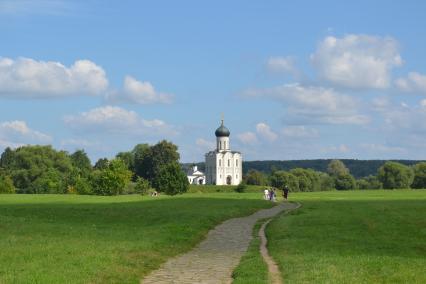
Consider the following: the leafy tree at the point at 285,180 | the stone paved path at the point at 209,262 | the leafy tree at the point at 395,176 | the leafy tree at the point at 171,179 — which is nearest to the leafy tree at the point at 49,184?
the leafy tree at the point at 171,179

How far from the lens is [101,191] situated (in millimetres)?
131500

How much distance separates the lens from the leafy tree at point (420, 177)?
172025 millimetres

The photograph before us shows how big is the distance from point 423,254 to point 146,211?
93.3 ft

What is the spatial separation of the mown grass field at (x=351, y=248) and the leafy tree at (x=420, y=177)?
130 meters

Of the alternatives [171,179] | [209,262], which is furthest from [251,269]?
[171,179]

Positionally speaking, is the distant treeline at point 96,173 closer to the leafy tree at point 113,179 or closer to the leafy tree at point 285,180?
the leafy tree at point 113,179

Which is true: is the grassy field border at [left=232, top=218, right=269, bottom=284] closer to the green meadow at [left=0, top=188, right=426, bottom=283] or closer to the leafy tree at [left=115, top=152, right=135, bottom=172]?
the green meadow at [left=0, top=188, right=426, bottom=283]

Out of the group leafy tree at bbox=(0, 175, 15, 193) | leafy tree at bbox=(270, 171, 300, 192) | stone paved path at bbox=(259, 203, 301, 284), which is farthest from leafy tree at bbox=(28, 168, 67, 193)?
stone paved path at bbox=(259, 203, 301, 284)

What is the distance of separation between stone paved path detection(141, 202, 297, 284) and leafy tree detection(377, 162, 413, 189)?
152m

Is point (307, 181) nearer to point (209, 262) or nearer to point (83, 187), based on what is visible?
point (83, 187)

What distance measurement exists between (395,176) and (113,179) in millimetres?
83978

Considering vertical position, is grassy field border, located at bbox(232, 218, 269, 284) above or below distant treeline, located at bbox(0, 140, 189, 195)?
below

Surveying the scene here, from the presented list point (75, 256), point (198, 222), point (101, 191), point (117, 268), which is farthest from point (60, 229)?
point (101, 191)

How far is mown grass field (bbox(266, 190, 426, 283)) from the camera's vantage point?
1934 centimetres
